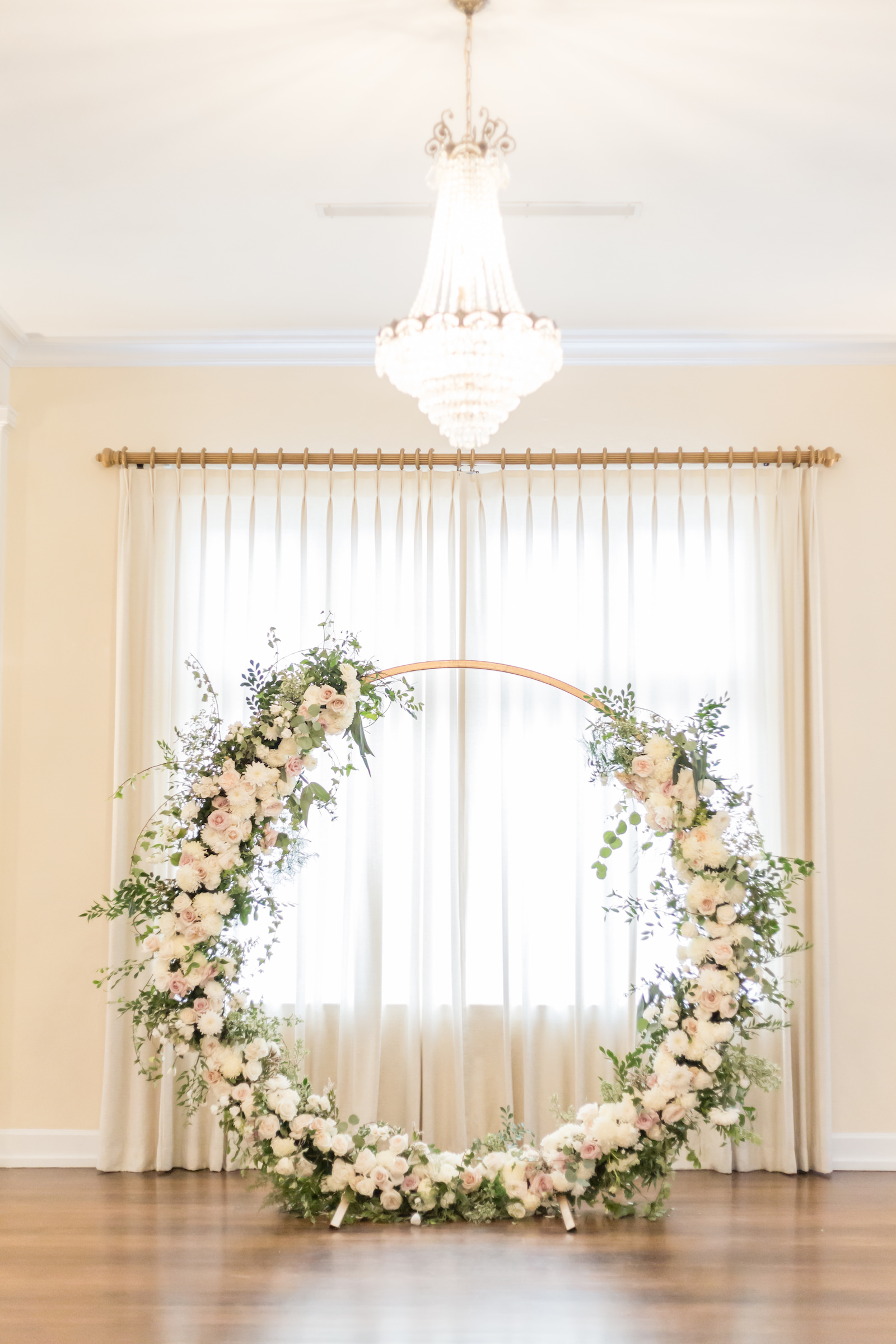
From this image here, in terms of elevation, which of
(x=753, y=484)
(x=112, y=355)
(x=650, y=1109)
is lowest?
(x=650, y=1109)

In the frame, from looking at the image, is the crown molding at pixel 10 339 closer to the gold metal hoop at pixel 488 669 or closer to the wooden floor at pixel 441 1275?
the gold metal hoop at pixel 488 669

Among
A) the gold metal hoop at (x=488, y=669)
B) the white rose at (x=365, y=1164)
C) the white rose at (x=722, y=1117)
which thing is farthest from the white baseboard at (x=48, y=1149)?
the white rose at (x=722, y=1117)

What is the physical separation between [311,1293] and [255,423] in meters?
3.30

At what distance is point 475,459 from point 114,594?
1.62 m

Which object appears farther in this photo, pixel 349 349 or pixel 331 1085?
pixel 349 349

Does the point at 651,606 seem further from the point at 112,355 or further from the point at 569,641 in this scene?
the point at 112,355

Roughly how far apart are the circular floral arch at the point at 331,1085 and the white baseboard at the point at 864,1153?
101 centimetres

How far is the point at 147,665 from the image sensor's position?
182 inches

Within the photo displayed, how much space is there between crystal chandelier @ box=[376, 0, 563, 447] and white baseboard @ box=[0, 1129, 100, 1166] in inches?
132

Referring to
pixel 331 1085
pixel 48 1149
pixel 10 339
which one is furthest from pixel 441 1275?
pixel 10 339

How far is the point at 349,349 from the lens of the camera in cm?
478

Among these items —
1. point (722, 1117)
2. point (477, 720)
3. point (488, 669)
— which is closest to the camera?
point (722, 1117)

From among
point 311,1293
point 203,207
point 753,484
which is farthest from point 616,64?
point 311,1293

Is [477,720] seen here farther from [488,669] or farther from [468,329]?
[468,329]
